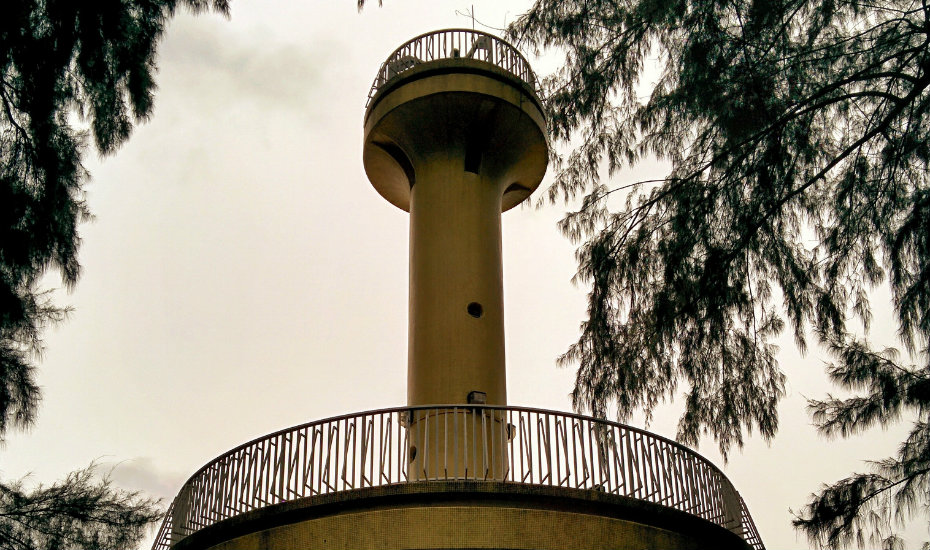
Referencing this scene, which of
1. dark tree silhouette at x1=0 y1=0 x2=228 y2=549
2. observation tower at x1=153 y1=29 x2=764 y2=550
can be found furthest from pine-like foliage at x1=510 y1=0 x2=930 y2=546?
dark tree silhouette at x1=0 y1=0 x2=228 y2=549

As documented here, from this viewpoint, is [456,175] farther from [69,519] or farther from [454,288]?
[69,519]

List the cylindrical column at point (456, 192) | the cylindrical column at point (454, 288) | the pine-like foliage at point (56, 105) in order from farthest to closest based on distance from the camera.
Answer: the cylindrical column at point (456, 192) → the cylindrical column at point (454, 288) → the pine-like foliage at point (56, 105)

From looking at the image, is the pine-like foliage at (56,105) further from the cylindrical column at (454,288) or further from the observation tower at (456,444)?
the cylindrical column at (454,288)

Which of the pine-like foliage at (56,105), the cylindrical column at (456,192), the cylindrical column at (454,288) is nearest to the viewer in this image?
the pine-like foliage at (56,105)

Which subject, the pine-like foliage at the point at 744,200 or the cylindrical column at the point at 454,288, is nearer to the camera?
the pine-like foliage at the point at 744,200

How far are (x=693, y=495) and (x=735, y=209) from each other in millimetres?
3536

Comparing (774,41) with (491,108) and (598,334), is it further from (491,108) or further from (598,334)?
(491,108)

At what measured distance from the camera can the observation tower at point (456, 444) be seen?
8.96 metres

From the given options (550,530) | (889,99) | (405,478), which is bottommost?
(550,530)

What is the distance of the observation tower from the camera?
8961 millimetres

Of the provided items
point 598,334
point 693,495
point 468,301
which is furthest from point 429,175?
point 693,495

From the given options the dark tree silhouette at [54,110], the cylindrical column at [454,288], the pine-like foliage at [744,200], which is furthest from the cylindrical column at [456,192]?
the dark tree silhouette at [54,110]

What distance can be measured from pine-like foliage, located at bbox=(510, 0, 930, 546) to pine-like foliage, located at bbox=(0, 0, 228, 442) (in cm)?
367

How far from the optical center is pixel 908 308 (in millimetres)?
7812
